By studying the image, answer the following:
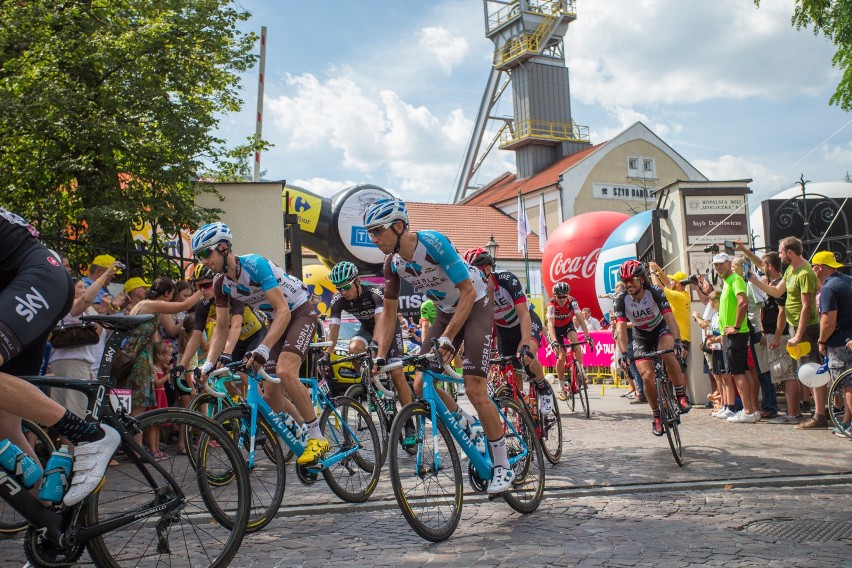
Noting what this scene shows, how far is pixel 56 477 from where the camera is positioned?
12.0ft

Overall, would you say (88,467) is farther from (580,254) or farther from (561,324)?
(580,254)

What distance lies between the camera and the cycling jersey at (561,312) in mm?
12633

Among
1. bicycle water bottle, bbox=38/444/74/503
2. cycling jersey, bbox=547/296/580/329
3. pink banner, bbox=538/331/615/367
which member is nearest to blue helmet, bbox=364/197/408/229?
bicycle water bottle, bbox=38/444/74/503

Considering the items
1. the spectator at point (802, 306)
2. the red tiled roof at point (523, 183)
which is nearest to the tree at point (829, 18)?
the spectator at point (802, 306)

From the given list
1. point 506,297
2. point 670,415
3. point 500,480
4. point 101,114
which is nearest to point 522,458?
point 500,480

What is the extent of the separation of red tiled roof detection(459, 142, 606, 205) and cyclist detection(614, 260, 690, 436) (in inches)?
1522

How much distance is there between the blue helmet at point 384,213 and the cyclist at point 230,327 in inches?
55.8

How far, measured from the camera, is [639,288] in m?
8.35

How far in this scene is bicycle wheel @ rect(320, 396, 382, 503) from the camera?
6457 mm

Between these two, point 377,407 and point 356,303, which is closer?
point 377,407

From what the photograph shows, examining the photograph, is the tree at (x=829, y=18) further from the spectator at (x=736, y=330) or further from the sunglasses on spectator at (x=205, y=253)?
the sunglasses on spectator at (x=205, y=253)

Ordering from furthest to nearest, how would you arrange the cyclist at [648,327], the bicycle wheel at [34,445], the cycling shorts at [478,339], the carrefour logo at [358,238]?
1. the carrefour logo at [358,238]
2. the cyclist at [648,327]
3. the cycling shorts at [478,339]
4. the bicycle wheel at [34,445]

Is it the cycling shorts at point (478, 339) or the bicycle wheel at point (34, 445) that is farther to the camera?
the cycling shorts at point (478, 339)

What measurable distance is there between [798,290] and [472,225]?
127ft
